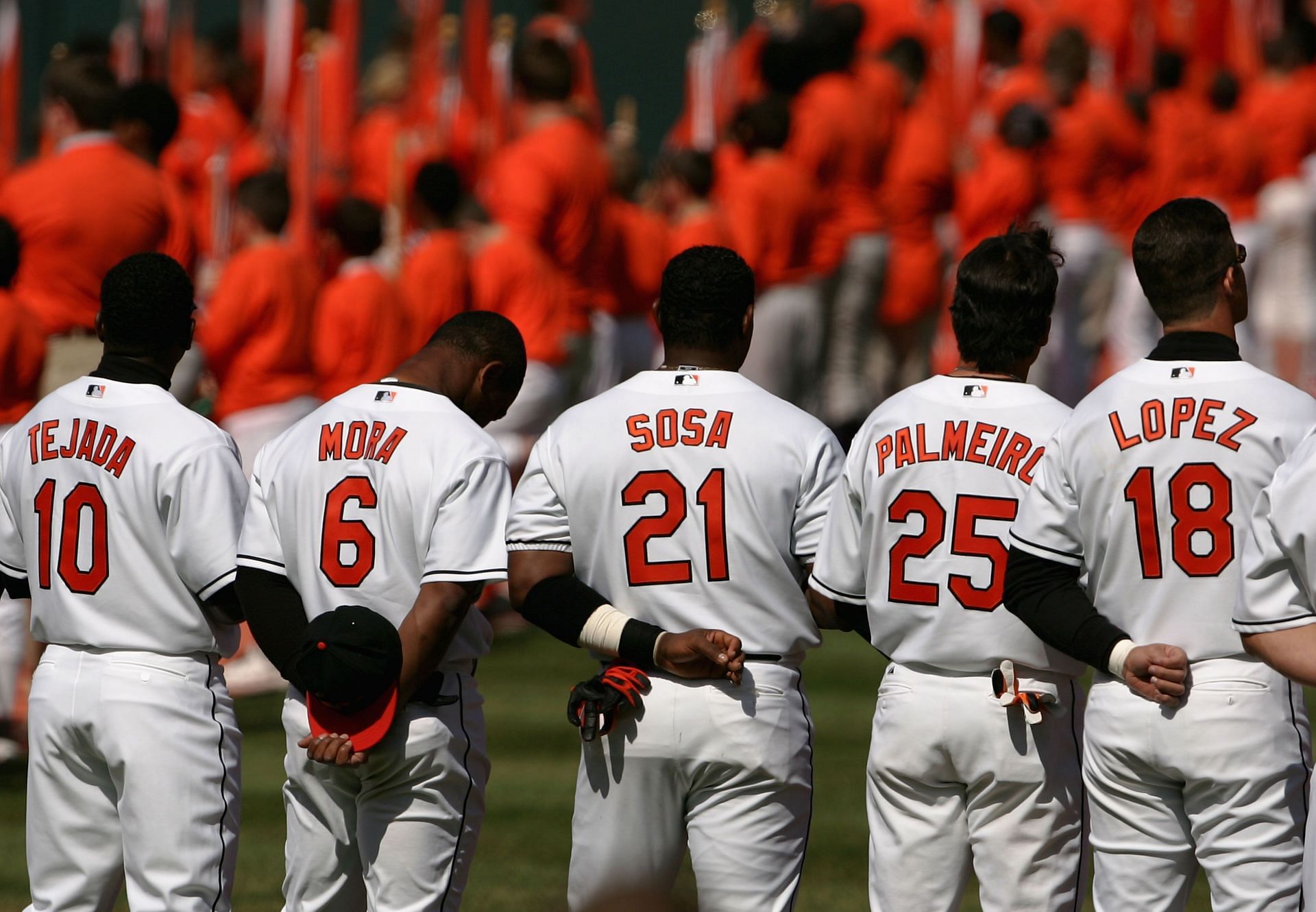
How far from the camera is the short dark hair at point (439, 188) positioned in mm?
10078

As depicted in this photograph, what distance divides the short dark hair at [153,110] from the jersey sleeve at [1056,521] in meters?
5.10

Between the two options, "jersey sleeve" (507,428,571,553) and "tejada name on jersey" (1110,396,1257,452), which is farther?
"jersey sleeve" (507,428,571,553)

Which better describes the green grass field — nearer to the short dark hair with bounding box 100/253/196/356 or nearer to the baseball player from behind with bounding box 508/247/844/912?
the baseball player from behind with bounding box 508/247/844/912

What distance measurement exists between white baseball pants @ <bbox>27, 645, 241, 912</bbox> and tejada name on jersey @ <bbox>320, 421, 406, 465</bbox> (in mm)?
629

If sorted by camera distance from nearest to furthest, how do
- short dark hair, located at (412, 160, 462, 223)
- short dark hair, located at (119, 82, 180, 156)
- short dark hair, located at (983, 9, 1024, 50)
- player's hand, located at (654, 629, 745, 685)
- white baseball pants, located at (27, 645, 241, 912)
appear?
player's hand, located at (654, 629, 745, 685) < white baseball pants, located at (27, 645, 241, 912) < short dark hair, located at (119, 82, 180, 156) < short dark hair, located at (412, 160, 462, 223) < short dark hair, located at (983, 9, 1024, 50)

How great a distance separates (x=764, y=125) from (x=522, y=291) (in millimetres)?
2529

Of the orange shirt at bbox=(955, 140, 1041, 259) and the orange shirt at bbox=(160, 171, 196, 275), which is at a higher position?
the orange shirt at bbox=(955, 140, 1041, 259)

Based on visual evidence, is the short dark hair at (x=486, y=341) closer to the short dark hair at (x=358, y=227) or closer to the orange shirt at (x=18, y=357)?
the orange shirt at (x=18, y=357)

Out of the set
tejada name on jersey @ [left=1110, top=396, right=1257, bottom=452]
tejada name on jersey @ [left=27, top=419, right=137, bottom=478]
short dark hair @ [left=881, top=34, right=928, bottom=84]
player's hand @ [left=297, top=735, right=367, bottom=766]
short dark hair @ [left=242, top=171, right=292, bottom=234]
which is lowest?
player's hand @ [left=297, top=735, right=367, bottom=766]

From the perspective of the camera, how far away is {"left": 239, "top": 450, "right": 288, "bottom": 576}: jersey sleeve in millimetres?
4578

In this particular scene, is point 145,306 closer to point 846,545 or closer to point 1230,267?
point 846,545

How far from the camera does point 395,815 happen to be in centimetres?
445

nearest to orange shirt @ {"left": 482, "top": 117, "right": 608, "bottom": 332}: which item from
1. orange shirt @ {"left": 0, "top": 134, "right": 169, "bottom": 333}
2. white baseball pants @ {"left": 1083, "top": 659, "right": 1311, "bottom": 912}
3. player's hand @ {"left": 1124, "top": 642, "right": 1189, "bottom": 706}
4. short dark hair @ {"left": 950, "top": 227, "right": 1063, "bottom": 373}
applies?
orange shirt @ {"left": 0, "top": 134, "right": 169, "bottom": 333}

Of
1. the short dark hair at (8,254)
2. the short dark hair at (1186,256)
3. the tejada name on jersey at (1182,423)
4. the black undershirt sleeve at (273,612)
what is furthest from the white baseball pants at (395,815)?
the short dark hair at (8,254)
